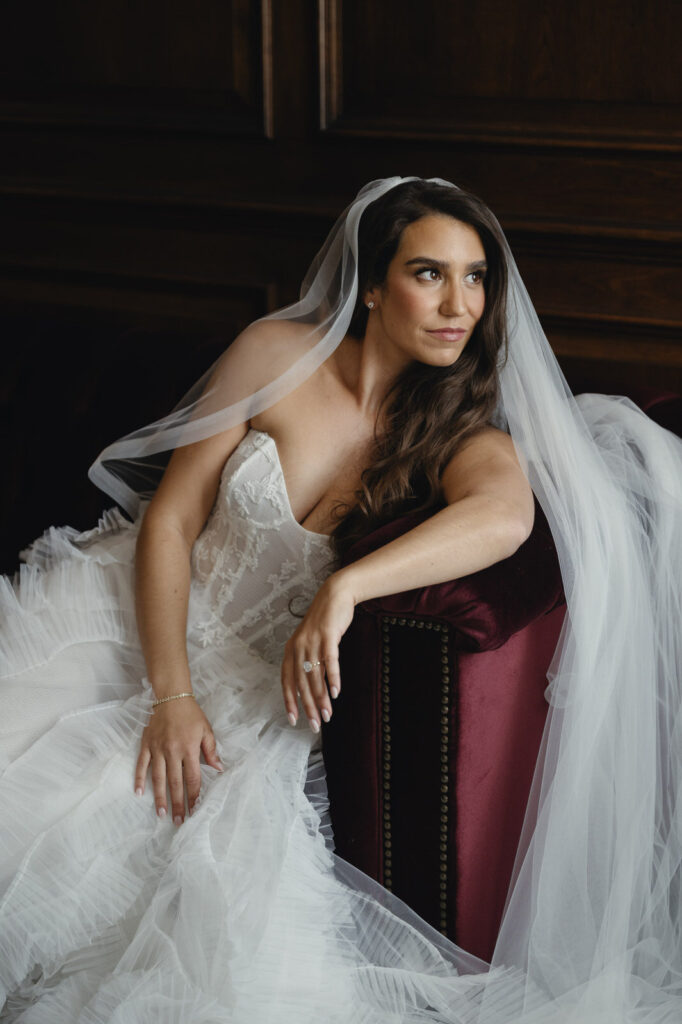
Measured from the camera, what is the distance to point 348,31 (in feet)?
8.77

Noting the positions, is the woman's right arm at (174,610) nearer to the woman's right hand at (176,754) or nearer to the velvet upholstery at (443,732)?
the woman's right hand at (176,754)

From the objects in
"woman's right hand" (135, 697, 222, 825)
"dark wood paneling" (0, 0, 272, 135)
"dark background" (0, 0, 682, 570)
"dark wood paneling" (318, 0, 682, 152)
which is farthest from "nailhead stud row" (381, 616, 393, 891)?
"dark wood paneling" (0, 0, 272, 135)

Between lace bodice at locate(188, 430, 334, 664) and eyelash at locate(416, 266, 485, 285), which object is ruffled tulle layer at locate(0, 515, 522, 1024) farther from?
eyelash at locate(416, 266, 485, 285)

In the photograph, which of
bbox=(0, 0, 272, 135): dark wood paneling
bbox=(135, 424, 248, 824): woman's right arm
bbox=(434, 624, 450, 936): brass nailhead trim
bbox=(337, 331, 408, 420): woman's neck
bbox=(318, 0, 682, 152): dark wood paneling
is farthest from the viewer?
bbox=(0, 0, 272, 135): dark wood paneling

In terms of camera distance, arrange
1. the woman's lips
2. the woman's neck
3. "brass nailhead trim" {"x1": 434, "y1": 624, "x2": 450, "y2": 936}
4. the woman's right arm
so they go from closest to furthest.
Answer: "brass nailhead trim" {"x1": 434, "y1": 624, "x2": 450, "y2": 936} < the woman's right arm < the woman's lips < the woman's neck

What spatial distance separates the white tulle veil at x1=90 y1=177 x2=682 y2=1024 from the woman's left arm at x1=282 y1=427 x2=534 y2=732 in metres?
0.11

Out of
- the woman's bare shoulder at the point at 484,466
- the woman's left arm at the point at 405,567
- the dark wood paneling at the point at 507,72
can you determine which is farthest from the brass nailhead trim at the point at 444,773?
the dark wood paneling at the point at 507,72

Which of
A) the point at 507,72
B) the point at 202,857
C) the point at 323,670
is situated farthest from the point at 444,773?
the point at 507,72

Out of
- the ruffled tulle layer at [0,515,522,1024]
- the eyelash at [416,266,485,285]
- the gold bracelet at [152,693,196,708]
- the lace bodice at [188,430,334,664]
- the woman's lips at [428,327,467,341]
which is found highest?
the eyelash at [416,266,485,285]

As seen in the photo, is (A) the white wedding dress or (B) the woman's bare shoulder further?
(B) the woman's bare shoulder

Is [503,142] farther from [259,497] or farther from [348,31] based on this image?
[259,497]

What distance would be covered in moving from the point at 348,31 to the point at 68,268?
1097mm

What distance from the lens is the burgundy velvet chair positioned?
5.48ft

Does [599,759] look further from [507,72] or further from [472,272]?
[507,72]
